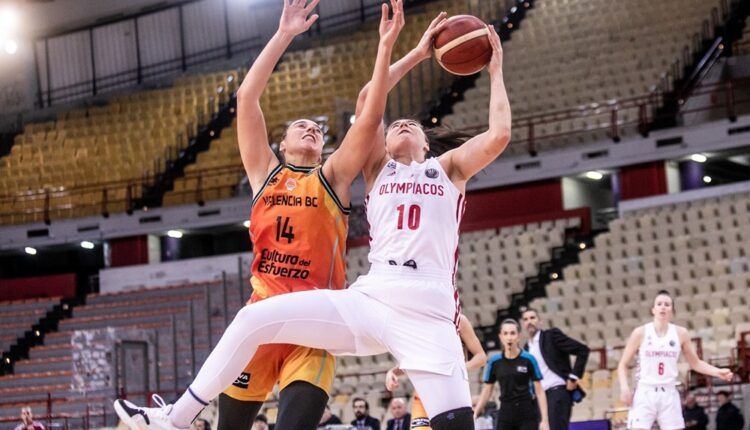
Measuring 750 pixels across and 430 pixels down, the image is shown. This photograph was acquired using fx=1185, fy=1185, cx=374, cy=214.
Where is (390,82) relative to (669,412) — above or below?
above

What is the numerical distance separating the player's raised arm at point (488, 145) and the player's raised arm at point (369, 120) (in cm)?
41

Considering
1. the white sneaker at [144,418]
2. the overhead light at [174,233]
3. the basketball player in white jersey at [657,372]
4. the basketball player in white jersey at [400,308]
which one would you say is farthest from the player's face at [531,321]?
the overhead light at [174,233]

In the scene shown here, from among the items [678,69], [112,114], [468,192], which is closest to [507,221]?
[468,192]

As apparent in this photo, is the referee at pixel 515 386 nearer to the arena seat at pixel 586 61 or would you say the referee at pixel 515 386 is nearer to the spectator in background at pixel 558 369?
the spectator in background at pixel 558 369

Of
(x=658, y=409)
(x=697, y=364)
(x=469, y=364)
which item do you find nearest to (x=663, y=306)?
(x=697, y=364)

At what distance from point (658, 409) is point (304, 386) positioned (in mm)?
6049

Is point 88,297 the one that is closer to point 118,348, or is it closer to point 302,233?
point 118,348

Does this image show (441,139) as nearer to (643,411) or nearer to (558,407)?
(643,411)

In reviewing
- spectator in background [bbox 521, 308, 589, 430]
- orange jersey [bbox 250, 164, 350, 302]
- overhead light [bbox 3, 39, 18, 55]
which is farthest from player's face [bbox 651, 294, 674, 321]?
overhead light [bbox 3, 39, 18, 55]

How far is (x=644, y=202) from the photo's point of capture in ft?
74.6

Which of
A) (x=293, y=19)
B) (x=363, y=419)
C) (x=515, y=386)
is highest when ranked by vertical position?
(x=293, y=19)

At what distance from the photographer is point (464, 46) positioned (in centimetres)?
587

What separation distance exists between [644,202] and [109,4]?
1659 cm

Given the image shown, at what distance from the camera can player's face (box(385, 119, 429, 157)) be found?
5781 mm
